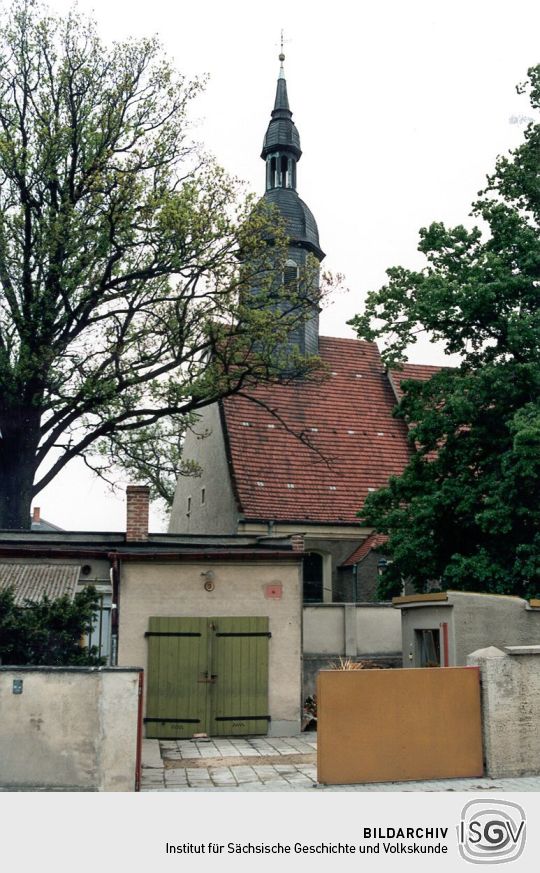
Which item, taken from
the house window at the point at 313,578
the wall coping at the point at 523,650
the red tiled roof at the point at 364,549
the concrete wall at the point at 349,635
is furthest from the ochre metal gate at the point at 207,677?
the house window at the point at 313,578

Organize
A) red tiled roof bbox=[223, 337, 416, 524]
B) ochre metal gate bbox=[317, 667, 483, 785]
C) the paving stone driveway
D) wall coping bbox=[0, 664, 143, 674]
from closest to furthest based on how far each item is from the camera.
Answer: wall coping bbox=[0, 664, 143, 674] → the paving stone driveway → ochre metal gate bbox=[317, 667, 483, 785] → red tiled roof bbox=[223, 337, 416, 524]

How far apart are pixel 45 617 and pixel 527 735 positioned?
7.50 m

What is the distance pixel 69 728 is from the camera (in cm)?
1144

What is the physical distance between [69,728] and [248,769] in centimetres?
301

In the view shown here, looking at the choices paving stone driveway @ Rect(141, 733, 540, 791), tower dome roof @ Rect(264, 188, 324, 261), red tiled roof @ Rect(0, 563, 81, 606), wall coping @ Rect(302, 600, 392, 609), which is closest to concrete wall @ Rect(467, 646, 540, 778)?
paving stone driveway @ Rect(141, 733, 540, 791)

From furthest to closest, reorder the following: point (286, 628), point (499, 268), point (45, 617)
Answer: point (499, 268) < point (286, 628) < point (45, 617)

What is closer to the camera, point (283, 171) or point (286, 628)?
point (286, 628)

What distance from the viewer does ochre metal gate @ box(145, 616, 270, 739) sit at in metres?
16.5

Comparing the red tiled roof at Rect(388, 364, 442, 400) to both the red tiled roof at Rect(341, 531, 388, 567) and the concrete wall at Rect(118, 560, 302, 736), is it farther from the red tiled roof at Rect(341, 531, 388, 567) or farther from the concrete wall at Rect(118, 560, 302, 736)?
the concrete wall at Rect(118, 560, 302, 736)

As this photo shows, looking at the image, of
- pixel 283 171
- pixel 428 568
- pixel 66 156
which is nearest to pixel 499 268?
pixel 428 568

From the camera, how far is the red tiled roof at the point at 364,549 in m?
28.6

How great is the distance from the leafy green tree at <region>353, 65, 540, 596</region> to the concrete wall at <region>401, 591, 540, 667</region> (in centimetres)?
231

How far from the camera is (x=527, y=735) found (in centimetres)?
1255

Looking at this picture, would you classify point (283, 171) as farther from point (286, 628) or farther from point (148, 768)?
point (148, 768)
